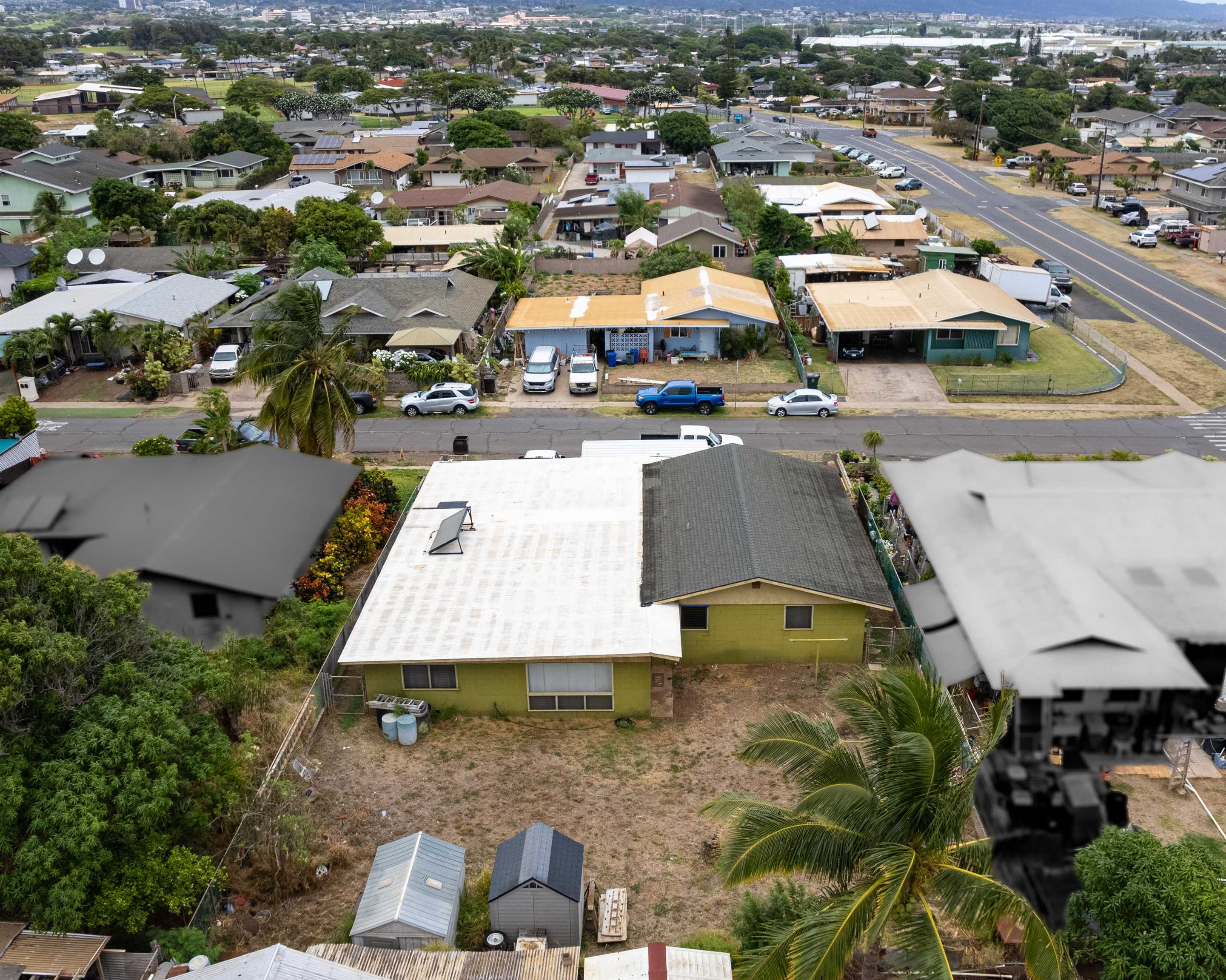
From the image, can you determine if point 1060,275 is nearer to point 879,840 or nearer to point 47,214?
point 879,840

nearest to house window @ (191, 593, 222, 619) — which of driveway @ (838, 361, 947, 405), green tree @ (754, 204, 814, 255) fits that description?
driveway @ (838, 361, 947, 405)

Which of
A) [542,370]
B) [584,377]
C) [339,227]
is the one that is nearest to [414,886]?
[584,377]

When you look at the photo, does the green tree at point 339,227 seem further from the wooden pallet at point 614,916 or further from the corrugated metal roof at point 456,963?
the corrugated metal roof at point 456,963

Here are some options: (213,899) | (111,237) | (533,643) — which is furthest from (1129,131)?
(213,899)

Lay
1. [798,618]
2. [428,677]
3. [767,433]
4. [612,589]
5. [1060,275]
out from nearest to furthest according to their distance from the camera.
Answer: [428,677], [612,589], [798,618], [767,433], [1060,275]

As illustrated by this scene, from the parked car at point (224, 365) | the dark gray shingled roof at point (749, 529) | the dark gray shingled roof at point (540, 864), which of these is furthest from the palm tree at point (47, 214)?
the dark gray shingled roof at point (540, 864)

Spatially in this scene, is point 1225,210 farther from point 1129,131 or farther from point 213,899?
point 213,899
